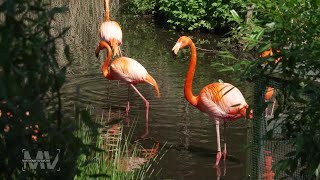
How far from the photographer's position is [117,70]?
6973 mm

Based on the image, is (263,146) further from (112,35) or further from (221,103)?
(112,35)

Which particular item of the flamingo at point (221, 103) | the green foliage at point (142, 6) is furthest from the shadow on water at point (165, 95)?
the green foliage at point (142, 6)

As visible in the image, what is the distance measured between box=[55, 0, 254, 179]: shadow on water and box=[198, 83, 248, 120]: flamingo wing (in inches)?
16.6

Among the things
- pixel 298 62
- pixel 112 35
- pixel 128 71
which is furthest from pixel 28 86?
pixel 112 35

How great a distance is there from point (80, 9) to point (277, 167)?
11.0m

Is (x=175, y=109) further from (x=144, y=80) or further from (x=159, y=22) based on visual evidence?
(x=159, y=22)

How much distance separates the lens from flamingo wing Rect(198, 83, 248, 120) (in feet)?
17.0

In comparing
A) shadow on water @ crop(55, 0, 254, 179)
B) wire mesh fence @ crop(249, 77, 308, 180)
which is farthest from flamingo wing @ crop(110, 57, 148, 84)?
wire mesh fence @ crop(249, 77, 308, 180)

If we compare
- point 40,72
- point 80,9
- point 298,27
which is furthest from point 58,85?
point 80,9

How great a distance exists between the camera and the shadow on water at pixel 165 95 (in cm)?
526

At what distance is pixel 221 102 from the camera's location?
5.20m

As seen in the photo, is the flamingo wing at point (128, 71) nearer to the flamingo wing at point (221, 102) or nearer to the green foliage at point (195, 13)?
the flamingo wing at point (221, 102)

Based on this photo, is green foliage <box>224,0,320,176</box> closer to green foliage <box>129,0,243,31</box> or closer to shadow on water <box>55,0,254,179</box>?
shadow on water <box>55,0,254,179</box>

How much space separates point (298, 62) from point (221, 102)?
2.81m
